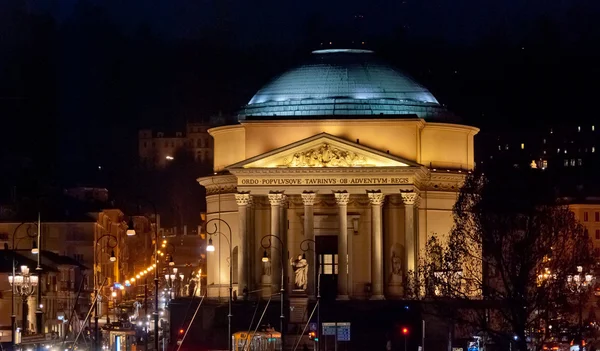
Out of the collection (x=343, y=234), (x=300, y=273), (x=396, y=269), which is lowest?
(x=300, y=273)

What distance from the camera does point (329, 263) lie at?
124m

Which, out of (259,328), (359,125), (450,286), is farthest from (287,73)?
(450,286)

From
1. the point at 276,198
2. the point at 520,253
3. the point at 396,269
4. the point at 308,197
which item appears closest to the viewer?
the point at 520,253

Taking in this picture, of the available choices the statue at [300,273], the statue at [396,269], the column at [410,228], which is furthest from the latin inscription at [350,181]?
the statue at [396,269]

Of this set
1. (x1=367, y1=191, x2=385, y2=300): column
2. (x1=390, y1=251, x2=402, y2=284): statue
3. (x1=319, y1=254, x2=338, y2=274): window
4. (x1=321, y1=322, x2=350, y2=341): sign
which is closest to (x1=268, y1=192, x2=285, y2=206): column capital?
(x1=367, y1=191, x2=385, y2=300): column

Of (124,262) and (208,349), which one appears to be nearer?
(208,349)

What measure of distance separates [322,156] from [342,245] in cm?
537

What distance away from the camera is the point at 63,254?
157m

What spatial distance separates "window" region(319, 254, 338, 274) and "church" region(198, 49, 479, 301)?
61mm

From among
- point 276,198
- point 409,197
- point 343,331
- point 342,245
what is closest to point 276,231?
point 276,198

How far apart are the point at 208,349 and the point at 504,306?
25.3 metres

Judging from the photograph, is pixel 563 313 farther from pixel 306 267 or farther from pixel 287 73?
pixel 287 73

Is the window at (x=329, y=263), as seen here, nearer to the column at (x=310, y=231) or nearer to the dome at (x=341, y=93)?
the column at (x=310, y=231)

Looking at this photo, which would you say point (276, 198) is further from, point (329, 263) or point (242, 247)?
point (329, 263)
